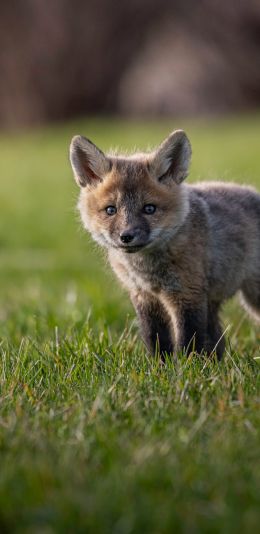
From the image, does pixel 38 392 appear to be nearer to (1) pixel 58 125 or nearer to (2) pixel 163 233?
(2) pixel 163 233

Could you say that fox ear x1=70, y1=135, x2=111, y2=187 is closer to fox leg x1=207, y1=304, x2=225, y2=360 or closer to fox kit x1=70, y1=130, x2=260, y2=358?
fox kit x1=70, y1=130, x2=260, y2=358

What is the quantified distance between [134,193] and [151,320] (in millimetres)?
867

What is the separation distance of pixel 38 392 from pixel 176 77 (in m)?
29.7

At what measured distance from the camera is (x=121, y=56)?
31.1 m

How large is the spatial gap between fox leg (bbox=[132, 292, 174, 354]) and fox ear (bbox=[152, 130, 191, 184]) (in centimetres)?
76

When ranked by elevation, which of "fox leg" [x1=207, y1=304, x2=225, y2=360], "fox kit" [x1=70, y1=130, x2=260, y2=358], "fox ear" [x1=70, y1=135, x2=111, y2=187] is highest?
"fox ear" [x1=70, y1=135, x2=111, y2=187]

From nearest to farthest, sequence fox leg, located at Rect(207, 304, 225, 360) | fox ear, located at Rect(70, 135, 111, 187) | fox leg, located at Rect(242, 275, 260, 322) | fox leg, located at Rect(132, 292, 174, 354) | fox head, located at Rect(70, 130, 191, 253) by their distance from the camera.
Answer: fox head, located at Rect(70, 130, 191, 253) → fox ear, located at Rect(70, 135, 111, 187) → fox leg, located at Rect(132, 292, 174, 354) → fox leg, located at Rect(207, 304, 225, 360) → fox leg, located at Rect(242, 275, 260, 322)

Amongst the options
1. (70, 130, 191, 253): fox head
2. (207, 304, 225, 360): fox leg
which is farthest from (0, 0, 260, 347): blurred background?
(70, 130, 191, 253): fox head

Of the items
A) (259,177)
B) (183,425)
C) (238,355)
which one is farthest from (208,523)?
(259,177)

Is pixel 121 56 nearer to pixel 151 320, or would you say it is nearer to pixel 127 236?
pixel 151 320

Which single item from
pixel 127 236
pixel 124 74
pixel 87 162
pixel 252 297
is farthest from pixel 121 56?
pixel 127 236

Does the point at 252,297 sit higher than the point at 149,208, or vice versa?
the point at 149,208

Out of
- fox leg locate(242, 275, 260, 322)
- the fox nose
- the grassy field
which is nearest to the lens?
the grassy field

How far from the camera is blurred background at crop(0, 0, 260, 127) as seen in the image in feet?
97.3
